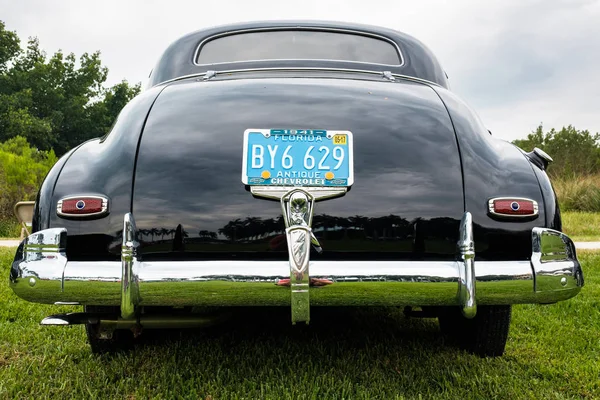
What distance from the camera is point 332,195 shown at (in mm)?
1650

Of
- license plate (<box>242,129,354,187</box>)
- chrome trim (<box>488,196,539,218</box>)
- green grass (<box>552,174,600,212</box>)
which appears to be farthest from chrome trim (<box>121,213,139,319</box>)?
green grass (<box>552,174,600,212</box>)

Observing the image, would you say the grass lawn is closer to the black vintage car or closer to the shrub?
the black vintage car

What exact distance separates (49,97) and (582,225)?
28875 mm

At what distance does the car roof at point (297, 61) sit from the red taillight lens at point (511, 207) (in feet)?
3.25

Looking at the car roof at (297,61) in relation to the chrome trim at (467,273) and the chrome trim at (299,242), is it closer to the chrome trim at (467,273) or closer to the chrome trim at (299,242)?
the chrome trim at (299,242)

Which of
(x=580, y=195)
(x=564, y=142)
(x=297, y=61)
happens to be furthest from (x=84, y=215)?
(x=564, y=142)

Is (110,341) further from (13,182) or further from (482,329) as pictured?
(13,182)

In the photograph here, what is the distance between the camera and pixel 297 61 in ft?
7.92

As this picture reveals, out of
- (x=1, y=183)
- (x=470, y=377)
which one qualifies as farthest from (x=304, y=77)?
(x=1, y=183)

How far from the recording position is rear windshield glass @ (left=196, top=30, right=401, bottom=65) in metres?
2.58

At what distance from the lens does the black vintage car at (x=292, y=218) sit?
1587 mm

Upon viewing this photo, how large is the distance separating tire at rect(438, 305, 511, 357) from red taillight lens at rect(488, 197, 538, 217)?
56cm

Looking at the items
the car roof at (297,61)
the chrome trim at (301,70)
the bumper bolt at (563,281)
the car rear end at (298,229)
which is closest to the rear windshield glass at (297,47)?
the car roof at (297,61)

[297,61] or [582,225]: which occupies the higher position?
[297,61]
